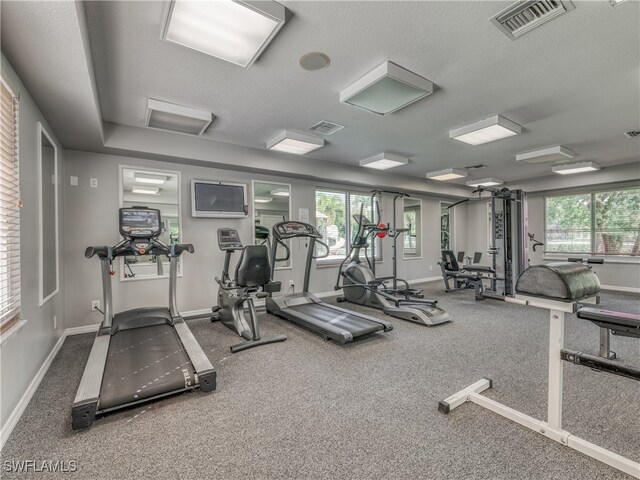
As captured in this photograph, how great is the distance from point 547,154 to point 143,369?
20.8 feet

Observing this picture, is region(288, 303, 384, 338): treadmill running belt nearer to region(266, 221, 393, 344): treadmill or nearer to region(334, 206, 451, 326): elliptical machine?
region(266, 221, 393, 344): treadmill

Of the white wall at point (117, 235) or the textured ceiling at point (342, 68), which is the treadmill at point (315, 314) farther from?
the textured ceiling at point (342, 68)

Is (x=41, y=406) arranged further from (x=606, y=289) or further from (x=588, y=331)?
(x=606, y=289)

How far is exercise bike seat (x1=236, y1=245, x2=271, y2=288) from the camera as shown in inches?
141

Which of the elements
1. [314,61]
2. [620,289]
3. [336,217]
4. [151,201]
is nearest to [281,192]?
[336,217]

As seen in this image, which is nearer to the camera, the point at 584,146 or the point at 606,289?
the point at 584,146

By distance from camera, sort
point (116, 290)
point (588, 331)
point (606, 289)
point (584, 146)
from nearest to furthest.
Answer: point (588, 331), point (116, 290), point (584, 146), point (606, 289)

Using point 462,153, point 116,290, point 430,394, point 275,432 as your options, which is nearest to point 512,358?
point 430,394

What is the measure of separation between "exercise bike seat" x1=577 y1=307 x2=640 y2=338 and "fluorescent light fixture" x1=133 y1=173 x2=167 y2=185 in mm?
4938

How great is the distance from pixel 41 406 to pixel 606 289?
31.2 ft

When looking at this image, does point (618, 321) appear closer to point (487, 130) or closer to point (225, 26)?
point (225, 26)

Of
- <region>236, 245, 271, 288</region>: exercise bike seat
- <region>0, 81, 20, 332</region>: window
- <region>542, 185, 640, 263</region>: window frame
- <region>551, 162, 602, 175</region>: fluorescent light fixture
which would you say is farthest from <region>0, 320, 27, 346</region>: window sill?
<region>542, 185, 640, 263</region>: window frame

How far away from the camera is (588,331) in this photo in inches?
148

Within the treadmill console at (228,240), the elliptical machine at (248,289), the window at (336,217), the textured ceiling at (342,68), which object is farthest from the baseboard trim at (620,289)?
the treadmill console at (228,240)
